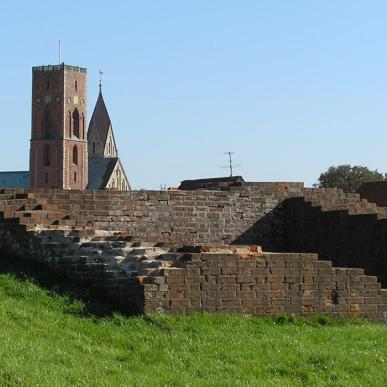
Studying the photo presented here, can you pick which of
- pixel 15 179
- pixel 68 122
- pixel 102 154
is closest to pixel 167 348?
pixel 15 179

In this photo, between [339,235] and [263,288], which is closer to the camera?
[263,288]

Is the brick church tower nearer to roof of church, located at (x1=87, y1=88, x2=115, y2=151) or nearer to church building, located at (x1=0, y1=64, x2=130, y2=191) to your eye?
church building, located at (x1=0, y1=64, x2=130, y2=191)

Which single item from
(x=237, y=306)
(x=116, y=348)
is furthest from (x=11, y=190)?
(x=116, y=348)

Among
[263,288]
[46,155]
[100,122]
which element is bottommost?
[263,288]

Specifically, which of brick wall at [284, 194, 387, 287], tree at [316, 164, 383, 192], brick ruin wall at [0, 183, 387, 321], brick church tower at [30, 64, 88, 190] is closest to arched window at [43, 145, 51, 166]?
brick church tower at [30, 64, 88, 190]

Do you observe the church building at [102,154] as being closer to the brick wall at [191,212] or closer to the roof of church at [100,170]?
the roof of church at [100,170]

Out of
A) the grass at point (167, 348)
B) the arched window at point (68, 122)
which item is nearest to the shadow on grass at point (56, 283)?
the grass at point (167, 348)

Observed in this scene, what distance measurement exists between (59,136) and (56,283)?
12153 centimetres

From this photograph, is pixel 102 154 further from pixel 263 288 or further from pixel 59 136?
pixel 263 288

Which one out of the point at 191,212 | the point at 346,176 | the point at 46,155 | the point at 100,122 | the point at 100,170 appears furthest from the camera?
the point at 100,122

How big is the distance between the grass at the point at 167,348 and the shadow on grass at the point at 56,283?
7cm

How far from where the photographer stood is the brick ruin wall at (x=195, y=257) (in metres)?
10.7

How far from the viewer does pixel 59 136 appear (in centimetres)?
13100

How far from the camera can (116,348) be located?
29.7 ft
